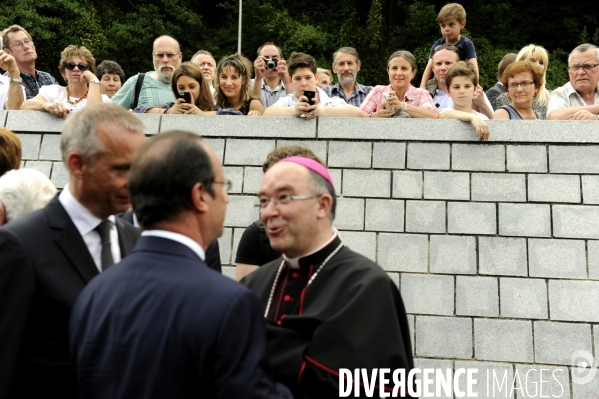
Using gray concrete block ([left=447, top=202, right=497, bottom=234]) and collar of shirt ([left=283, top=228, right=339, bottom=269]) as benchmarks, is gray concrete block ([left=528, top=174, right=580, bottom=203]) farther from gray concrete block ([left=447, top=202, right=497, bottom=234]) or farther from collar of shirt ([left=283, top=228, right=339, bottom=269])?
collar of shirt ([left=283, top=228, right=339, bottom=269])

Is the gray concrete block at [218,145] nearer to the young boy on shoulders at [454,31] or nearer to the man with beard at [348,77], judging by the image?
the man with beard at [348,77]

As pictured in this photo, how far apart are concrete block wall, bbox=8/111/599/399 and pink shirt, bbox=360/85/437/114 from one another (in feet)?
2.20

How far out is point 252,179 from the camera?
7207 mm

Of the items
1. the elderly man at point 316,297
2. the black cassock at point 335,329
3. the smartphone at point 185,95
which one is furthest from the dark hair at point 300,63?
the black cassock at point 335,329

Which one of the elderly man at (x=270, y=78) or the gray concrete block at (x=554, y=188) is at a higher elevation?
the elderly man at (x=270, y=78)

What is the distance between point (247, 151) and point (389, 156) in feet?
4.51

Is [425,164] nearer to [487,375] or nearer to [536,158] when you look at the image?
[536,158]

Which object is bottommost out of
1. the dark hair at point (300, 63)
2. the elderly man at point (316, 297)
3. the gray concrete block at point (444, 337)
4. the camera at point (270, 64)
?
the gray concrete block at point (444, 337)

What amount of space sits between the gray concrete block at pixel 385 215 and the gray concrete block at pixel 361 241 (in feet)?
0.28

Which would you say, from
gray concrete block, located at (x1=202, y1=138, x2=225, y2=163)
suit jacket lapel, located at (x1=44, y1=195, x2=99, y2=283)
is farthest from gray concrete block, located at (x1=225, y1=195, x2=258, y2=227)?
suit jacket lapel, located at (x1=44, y1=195, x2=99, y2=283)

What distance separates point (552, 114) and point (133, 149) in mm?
5641

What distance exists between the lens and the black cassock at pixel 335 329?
291cm

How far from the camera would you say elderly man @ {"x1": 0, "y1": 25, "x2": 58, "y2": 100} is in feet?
30.0

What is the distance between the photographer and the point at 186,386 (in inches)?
91.6
